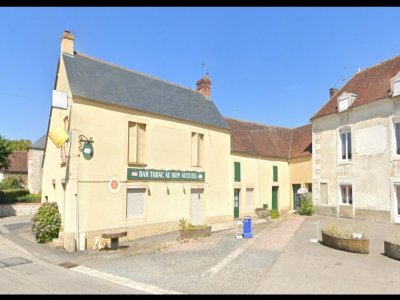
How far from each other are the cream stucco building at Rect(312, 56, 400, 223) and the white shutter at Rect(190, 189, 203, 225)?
766cm

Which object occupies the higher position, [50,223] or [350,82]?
[350,82]

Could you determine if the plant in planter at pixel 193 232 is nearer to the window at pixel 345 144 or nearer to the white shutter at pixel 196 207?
the white shutter at pixel 196 207

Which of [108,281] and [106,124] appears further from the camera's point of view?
[106,124]

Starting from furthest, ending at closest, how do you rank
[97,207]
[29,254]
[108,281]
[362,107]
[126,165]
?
1. [362,107]
2. [126,165]
3. [97,207]
4. [29,254]
5. [108,281]

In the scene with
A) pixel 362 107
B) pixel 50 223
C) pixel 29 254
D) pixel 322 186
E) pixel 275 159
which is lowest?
pixel 29 254

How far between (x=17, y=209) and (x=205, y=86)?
17.6 metres

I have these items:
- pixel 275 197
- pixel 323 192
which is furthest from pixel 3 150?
pixel 323 192

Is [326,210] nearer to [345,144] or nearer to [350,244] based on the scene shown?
[345,144]

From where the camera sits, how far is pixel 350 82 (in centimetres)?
2038

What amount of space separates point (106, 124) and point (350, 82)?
51.7 ft

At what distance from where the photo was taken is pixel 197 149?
17.9 meters

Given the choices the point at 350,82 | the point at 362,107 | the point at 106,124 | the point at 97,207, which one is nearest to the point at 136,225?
the point at 97,207

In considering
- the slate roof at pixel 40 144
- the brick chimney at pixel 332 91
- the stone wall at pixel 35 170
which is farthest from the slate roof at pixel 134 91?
the stone wall at pixel 35 170
